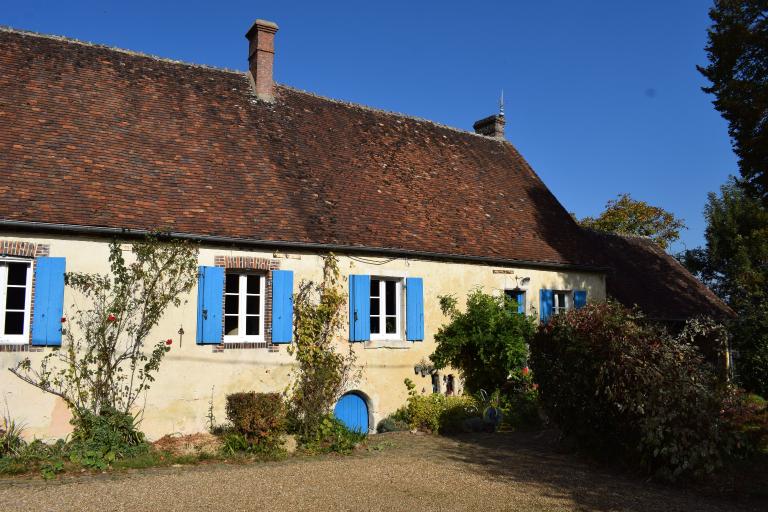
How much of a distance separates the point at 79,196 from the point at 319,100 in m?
6.89

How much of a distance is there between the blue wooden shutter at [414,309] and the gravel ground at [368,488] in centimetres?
308

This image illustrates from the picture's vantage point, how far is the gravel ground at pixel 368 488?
661cm

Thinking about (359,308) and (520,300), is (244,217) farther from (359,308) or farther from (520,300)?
(520,300)

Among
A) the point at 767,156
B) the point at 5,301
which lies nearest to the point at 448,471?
the point at 5,301

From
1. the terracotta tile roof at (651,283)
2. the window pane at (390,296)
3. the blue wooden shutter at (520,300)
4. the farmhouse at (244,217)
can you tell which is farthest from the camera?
the terracotta tile roof at (651,283)

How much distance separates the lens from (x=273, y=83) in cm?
1417

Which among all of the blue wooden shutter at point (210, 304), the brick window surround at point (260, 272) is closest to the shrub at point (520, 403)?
the brick window surround at point (260, 272)

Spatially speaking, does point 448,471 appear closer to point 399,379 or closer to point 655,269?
point 399,379

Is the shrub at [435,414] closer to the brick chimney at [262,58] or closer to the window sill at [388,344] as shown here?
the window sill at [388,344]

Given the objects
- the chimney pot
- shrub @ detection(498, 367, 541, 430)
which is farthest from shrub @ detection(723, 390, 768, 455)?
the chimney pot

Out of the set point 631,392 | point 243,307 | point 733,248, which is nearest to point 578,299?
point 631,392

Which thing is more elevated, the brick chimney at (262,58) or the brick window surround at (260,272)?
the brick chimney at (262,58)

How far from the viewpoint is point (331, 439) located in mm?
9609

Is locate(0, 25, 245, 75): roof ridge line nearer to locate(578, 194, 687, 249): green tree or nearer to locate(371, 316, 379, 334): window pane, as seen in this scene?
locate(371, 316, 379, 334): window pane
